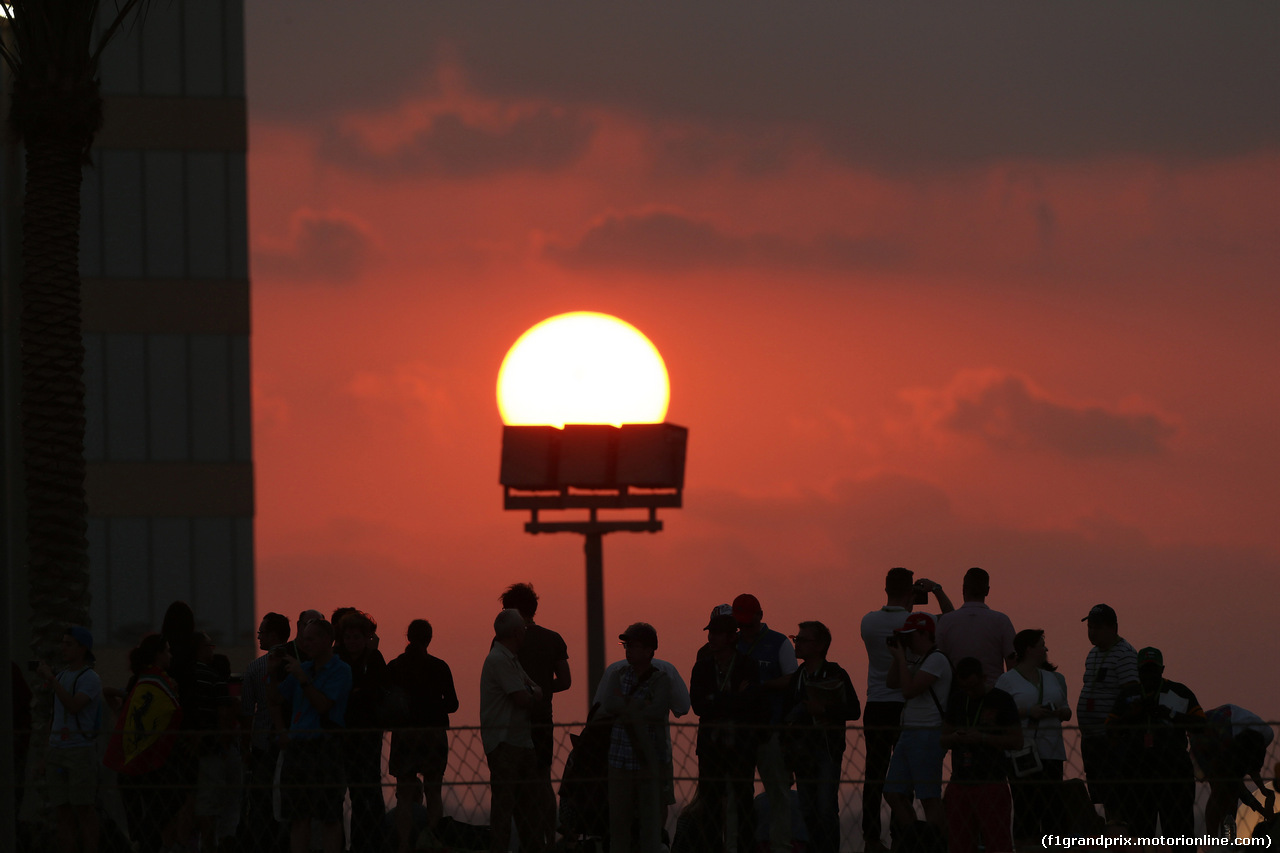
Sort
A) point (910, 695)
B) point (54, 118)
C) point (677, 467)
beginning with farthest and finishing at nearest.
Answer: point (677, 467) < point (54, 118) < point (910, 695)

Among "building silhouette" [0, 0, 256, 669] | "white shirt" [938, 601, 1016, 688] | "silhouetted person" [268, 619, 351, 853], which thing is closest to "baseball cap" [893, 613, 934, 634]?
"white shirt" [938, 601, 1016, 688]

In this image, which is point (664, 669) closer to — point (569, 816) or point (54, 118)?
point (569, 816)

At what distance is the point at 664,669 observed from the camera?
11594 mm

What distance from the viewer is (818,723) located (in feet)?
37.3

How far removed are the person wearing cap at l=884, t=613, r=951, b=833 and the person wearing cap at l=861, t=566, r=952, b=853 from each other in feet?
0.70

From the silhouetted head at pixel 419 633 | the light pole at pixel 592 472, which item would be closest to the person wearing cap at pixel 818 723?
the silhouetted head at pixel 419 633

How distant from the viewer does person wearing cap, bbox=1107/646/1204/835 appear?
33.5 feet

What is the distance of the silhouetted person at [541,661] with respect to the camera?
12305mm

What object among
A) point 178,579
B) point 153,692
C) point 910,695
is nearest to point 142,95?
point 178,579

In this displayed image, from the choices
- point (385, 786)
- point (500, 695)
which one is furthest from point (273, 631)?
point (385, 786)

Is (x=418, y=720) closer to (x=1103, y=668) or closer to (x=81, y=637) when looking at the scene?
(x=81, y=637)

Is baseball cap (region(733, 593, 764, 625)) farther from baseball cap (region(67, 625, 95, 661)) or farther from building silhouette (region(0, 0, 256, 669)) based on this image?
building silhouette (region(0, 0, 256, 669))

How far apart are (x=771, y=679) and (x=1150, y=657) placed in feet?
8.30

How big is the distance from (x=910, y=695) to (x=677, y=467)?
27.7 meters
